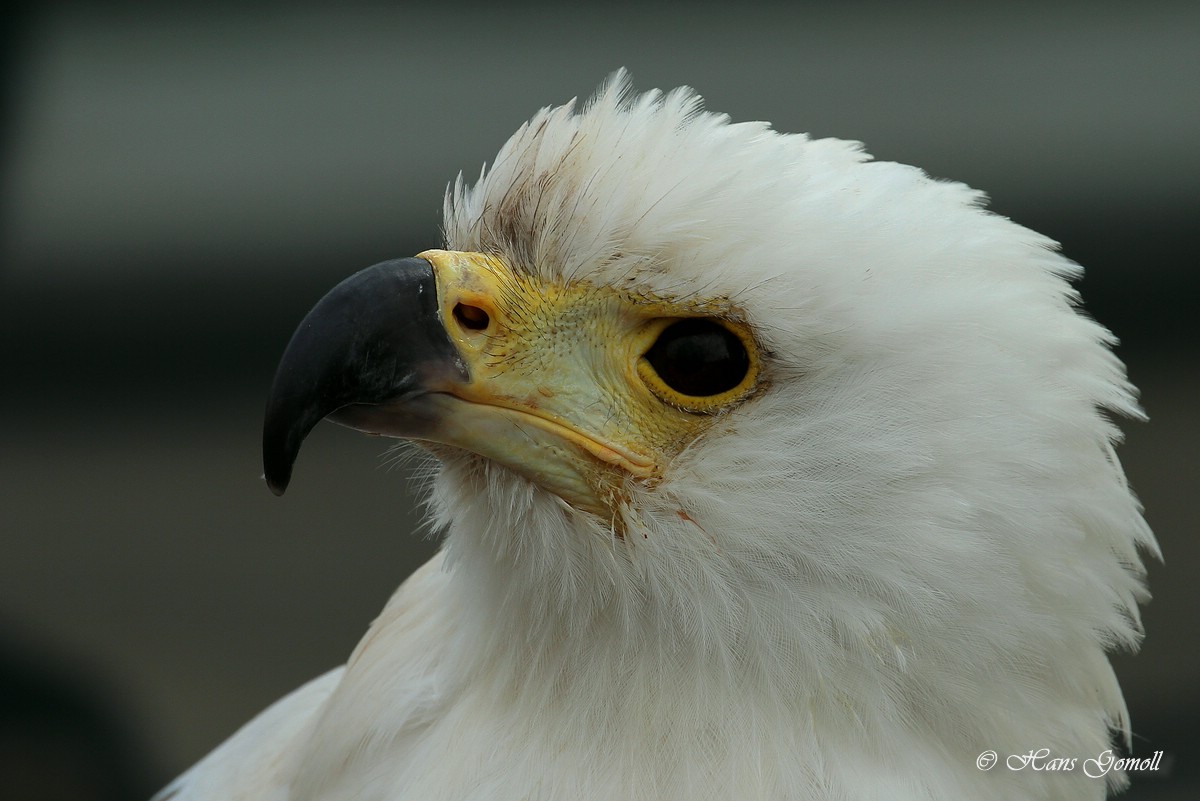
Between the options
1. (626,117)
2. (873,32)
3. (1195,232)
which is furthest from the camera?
(1195,232)

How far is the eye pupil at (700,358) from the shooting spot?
147cm

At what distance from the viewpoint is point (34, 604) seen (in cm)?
473

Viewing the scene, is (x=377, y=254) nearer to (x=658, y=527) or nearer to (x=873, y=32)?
(x=873, y=32)

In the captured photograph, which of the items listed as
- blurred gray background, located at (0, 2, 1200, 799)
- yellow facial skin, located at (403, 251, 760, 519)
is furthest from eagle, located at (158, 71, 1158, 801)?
blurred gray background, located at (0, 2, 1200, 799)

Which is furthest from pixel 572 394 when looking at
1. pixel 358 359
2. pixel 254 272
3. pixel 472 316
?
pixel 254 272

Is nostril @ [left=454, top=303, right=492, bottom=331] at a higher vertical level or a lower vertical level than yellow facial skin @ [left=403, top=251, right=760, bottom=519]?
higher

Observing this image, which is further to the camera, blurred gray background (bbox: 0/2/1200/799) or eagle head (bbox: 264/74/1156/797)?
blurred gray background (bbox: 0/2/1200/799)

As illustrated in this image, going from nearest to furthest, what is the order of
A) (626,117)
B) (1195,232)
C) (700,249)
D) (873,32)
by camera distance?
1. (700,249)
2. (626,117)
3. (873,32)
4. (1195,232)

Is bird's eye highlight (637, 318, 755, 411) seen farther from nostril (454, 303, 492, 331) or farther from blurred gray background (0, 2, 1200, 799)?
blurred gray background (0, 2, 1200, 799)

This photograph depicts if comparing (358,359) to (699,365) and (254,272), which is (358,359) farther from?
(254,272)

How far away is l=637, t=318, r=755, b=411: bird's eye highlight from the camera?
147 centimetres

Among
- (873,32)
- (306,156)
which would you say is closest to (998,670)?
(873,32)

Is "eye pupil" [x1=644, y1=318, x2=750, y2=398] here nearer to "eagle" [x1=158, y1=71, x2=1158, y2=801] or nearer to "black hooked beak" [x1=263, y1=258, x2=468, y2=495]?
"eagle" [x1=158, y1=71, x2=1158, y2=801]

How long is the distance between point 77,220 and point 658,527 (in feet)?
13.0
